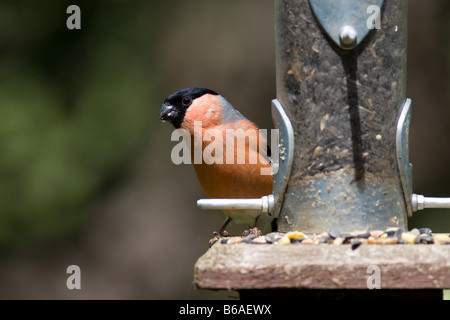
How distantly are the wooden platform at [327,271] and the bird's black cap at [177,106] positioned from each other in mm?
2384

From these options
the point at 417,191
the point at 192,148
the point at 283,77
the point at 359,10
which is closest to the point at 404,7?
the point at 359,10

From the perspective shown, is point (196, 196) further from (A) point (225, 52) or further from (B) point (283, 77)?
(B) point (283, 77)

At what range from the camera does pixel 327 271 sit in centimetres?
242

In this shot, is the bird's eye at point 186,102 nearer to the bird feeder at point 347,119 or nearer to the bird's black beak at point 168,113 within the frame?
the bird's black beak at point 168,113

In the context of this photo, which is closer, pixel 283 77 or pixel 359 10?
pixel 359 10

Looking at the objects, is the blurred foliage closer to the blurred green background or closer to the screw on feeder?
the blurred green background

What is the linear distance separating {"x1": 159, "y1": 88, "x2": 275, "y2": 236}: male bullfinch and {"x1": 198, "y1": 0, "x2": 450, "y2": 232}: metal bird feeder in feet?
3.98

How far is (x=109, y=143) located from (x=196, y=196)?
109 cm

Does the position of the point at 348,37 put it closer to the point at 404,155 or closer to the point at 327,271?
the point at 404,155

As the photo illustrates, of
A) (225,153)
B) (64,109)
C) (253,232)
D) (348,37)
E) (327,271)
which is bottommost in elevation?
(253,232)

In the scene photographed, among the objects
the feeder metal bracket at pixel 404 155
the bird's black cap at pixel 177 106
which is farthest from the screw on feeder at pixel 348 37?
the bird's black cap at pixel 177 106

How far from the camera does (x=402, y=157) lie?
10.6 ft

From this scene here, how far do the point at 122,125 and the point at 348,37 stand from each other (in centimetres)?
451

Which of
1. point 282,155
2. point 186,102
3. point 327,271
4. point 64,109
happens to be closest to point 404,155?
point 282,155
